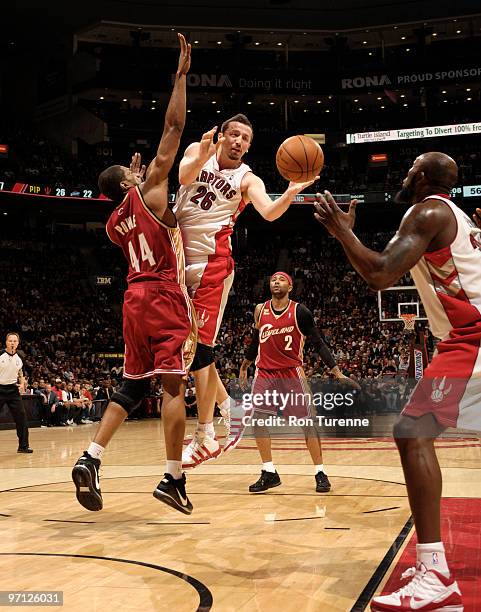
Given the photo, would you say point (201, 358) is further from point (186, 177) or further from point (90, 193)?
point (90, 193)

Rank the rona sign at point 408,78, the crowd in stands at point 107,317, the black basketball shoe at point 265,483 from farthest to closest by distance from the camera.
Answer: the rona sign at point 408,78, the crowd in stands at point 107,317, the black basketball shoe at point 265,483

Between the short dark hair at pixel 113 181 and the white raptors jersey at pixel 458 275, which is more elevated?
the short dark hair at pixel 113 181

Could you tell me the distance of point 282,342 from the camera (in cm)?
774

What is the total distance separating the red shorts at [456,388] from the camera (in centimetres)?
321

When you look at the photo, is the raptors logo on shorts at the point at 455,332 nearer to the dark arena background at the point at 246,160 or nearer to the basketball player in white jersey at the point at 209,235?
the basketball player in white jersey at the point at 209,235

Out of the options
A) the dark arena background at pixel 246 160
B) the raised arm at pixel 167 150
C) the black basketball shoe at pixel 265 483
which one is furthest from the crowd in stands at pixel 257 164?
the raised arm at pixel 167 150

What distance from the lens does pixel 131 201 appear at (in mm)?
4766

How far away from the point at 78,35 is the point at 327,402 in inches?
1063

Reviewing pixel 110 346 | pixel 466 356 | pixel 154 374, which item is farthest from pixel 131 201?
pixel 110 346

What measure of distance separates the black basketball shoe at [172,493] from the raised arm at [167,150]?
1728 millimetres

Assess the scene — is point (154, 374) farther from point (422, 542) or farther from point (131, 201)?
point (422, 542)

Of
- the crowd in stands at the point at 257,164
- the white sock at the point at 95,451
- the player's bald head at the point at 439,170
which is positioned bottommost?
the white sock at the point at 95,451

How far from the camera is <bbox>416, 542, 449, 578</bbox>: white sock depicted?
122 inches

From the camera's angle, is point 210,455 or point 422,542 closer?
point 422,542
